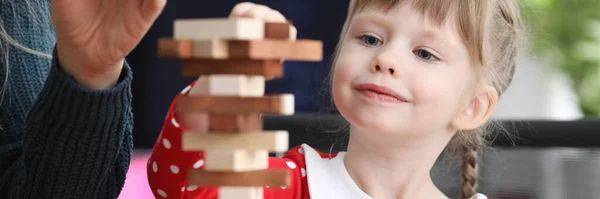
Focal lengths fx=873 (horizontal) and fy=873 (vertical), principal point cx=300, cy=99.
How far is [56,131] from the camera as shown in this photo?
1016mm

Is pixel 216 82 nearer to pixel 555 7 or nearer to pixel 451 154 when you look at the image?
pixel 451 154

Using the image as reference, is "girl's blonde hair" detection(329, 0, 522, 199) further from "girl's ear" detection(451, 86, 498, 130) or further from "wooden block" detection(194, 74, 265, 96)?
"wooden block" detection(194, 74, 265, 96)

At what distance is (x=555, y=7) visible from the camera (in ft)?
12.1

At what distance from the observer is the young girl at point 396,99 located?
3.58 feet

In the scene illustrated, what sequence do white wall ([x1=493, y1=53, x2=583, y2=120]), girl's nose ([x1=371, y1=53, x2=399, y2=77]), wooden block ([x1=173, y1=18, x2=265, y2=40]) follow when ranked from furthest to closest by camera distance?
white wall ([x1=493, y1=53, x2=583, y2=120]) → girl's nose ([x1=371, y1=53, x2=399, y2=77]) → wooden block ([x1=173, y1=18, x2=265, y2=40])

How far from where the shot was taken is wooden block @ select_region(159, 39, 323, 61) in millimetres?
708

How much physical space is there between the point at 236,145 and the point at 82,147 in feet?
1.15

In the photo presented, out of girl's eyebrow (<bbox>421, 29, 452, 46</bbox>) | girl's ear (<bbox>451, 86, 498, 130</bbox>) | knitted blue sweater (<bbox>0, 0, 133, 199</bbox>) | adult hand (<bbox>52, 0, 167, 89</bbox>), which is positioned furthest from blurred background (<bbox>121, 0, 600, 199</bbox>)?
adult hand (<bbox>52, 0, 167, 89</bbox>)

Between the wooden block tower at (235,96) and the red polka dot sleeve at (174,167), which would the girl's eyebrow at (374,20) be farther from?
the wooden block tower at (235,96)

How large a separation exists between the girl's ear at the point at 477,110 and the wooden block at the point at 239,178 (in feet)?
1.72

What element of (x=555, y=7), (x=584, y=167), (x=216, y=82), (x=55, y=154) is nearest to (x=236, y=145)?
(x=216, y=82)

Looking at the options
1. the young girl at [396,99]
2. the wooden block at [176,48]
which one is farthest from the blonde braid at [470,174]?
the wooden block at [176,48]

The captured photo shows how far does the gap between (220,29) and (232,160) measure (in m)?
0.11

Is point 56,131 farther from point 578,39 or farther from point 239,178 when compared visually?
point 578,39
